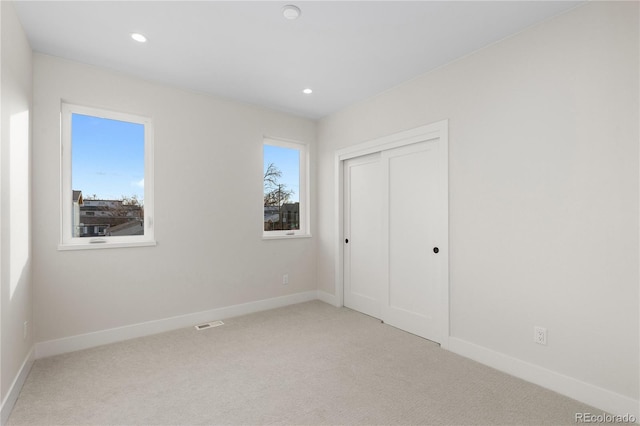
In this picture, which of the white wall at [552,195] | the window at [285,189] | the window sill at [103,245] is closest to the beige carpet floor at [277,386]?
the white wall at [552,195]

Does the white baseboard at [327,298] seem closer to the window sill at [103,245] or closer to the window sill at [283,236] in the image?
the window sill at [283,236]

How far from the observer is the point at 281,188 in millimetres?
4469

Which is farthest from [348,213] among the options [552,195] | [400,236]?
[552,195]

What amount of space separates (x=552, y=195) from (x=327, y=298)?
3.07 m

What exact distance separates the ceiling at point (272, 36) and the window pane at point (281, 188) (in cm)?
121

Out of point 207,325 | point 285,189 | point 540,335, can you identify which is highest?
point 285,189

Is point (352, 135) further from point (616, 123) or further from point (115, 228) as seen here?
point (115, 228)

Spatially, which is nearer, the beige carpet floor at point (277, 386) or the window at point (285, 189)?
the beige carpet floor at point (277, 386)

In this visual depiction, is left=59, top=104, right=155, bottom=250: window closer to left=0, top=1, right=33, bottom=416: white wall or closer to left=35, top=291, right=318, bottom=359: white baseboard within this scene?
left=0, top=1, right=33, bottom=416: white wall

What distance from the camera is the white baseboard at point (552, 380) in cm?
196

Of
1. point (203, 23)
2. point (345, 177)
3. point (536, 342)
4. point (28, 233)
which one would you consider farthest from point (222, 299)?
point (536, 342)

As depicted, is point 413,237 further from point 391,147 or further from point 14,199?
point 14,199

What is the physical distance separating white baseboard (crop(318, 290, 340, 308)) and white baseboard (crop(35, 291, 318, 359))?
0.32m

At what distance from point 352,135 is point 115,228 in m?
2.97
